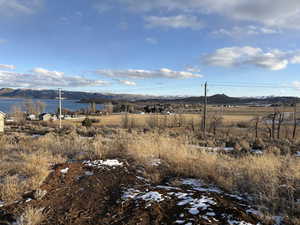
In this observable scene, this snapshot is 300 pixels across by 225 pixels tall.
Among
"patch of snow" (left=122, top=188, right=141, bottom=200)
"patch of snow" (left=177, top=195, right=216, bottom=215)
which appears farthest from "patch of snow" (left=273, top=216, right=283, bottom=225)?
"patch of snow" (left=122, top=188, right=141, bottom=200)

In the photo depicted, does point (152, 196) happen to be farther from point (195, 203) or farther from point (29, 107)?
point (29, 107)

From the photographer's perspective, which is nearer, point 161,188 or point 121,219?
point 121,219

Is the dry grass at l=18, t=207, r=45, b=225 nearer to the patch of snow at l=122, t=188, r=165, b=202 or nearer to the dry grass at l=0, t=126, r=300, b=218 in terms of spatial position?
the dry grass at l=0, t=126, r=300, b=218

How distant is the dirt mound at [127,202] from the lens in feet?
10.3

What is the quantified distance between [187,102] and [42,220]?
13851 cm

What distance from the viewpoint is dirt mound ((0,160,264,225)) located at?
3.13m

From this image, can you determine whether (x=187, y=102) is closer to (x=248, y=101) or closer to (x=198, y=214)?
(x=248, y=101)

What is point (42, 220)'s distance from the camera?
3.08 m

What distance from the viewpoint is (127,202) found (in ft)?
12.0

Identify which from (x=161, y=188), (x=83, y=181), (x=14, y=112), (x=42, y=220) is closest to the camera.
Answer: (x=42, y=220)

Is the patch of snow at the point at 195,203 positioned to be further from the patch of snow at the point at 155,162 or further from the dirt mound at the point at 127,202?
the patch of snow at the point at 155,162

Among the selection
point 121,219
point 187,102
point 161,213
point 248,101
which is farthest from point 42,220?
point 248,101

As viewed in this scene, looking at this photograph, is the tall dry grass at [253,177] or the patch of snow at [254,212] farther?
the tall dry grass at [253,177]

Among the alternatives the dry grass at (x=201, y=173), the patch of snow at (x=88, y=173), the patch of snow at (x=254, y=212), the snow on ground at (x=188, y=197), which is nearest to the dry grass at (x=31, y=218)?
the dry grass at (x=201, y=173)
